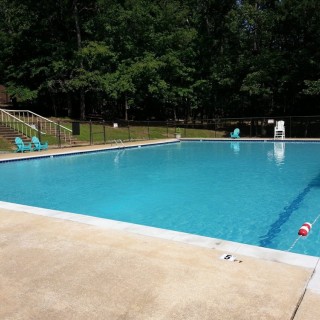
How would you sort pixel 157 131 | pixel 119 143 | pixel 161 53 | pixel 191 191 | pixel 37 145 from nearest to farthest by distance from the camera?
1. pixel 191 191
2. pixel 37 145
3. pixel 119 143
4. pixel 157 131
5. pixel 161 53

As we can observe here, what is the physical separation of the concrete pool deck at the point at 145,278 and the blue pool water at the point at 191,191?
198cm

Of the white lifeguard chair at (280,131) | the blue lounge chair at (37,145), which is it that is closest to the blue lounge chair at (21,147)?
the blue lounge chair at (37,145)

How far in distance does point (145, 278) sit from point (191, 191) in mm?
6388

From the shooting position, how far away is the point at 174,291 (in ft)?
10.5

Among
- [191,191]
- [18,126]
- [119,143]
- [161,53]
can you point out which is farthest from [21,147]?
[161,53]

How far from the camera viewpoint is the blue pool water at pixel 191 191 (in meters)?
6.80

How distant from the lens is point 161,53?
3166cm

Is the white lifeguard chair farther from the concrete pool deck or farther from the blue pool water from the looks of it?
the concrete pool deck

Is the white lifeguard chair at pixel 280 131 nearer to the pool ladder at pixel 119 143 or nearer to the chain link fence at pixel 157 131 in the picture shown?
the chain link fence at pixel 157 131

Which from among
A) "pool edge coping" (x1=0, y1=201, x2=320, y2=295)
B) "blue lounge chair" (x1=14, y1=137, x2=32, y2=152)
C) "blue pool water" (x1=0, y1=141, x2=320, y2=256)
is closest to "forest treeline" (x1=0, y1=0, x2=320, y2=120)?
"blue lounge chair" (x1=14, y1=137, x2=32, y2=152)

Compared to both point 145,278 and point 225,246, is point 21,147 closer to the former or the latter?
point 225,246

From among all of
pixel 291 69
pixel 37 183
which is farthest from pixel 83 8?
pixel 37 183

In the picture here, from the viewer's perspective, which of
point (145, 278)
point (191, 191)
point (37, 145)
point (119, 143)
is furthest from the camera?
point (119, 143)

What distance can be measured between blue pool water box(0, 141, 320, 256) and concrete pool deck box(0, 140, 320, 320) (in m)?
1.98
